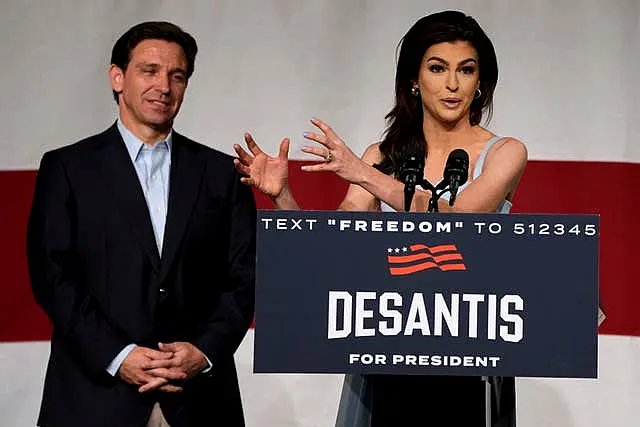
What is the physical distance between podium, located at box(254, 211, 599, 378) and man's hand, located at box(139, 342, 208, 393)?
1.82 ft

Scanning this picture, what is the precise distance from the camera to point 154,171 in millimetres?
3068

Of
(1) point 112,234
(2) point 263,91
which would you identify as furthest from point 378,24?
(1) point 112,234

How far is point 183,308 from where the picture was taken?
2.97 m

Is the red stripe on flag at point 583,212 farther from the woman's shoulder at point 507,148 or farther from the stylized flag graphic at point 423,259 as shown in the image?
the stylized flag graphic at point 423,259

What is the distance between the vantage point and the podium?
2369mm

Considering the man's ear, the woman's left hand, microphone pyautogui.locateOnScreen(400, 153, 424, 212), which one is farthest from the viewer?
the man's ear

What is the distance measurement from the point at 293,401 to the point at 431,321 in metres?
1.93

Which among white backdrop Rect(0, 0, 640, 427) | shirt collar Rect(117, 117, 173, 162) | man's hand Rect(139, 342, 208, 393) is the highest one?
white backdrop Rect(0, 0, 640, 427)

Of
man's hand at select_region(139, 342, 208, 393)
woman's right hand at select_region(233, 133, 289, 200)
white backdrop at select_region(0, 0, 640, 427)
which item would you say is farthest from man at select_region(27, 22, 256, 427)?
white backdrop at select_region(0, 0, 640, 427)

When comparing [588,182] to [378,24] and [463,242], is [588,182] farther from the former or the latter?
[463,242]

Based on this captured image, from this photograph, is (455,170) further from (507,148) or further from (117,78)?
(117,78)

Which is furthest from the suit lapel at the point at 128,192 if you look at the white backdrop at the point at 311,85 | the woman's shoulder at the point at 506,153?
the white backdrop at the point at 311,85

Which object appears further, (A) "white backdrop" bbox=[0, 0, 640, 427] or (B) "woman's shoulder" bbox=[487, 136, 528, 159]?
(A) "white backdrop" bbox=[0, 0, 640, 427]

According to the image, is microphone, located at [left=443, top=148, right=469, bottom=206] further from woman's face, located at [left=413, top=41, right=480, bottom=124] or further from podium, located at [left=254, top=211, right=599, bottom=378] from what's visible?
woman's face, located at [left=413, top=41, right=480, bottom=124]
